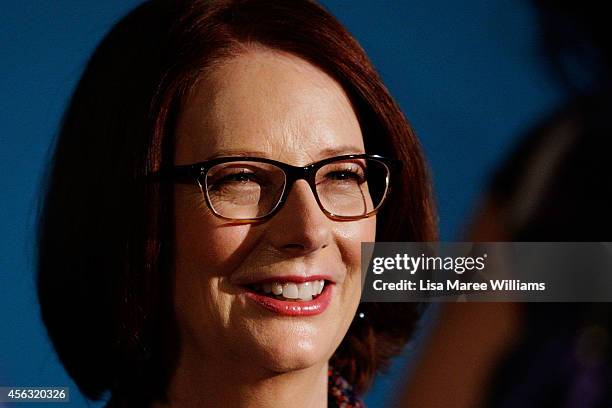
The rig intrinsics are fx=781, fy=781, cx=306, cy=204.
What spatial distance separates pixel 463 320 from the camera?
1346 mm

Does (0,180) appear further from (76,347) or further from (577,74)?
(577,74)

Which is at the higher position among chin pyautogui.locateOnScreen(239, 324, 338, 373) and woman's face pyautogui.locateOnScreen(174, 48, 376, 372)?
woman's face pyautogui.locateOnScreen(174, 48, 376, 372)

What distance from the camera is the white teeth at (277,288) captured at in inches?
43.8

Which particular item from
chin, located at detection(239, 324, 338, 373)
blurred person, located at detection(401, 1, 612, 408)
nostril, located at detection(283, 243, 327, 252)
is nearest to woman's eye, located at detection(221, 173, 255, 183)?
nostril, located at detection(283, 243, 327, 252)

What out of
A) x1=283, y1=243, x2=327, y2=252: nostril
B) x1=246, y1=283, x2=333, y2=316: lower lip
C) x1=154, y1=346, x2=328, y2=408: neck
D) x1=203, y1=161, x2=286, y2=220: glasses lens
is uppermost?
x1=203, y1=161, x2=286, y2=220: glasses lens

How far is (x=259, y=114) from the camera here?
1.08 m

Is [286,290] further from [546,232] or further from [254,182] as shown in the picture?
[546,232]

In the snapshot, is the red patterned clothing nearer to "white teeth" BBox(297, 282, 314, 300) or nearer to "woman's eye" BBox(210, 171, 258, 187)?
"white teeth" BBox(297, 282, 314, 300)

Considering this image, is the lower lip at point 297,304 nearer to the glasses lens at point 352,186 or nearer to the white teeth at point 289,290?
the white teeth at point 289,290

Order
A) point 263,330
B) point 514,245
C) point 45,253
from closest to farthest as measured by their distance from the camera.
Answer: point 263,330 → point 45,253 → point 514,245

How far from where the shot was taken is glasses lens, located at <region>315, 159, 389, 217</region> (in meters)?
1.12

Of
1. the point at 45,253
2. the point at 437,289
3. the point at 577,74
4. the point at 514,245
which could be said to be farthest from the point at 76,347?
the point at 577,74

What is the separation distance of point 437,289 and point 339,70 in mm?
422

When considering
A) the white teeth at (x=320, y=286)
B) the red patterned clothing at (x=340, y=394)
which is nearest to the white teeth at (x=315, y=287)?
the white teeth at (x=320, y=286)
